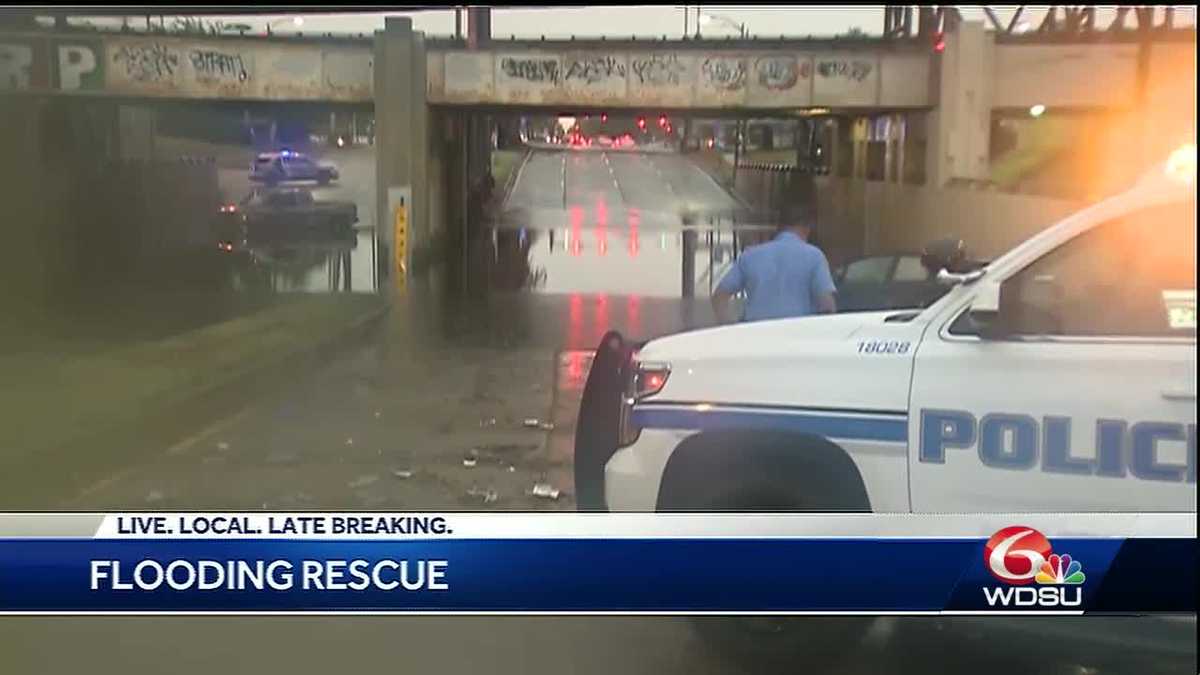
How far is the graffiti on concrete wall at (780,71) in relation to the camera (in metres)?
3.00

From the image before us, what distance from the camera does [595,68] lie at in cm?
303

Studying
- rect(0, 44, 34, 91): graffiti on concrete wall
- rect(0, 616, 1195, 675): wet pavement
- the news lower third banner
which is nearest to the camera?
rect(0, 44, 34, 91): graffiti on concrete wall

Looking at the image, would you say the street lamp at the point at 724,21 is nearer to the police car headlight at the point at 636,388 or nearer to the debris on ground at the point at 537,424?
the police car headlight at the point at 636,388

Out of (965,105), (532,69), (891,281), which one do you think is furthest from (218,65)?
(965,105)

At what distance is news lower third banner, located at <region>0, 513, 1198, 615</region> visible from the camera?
303 centimetres

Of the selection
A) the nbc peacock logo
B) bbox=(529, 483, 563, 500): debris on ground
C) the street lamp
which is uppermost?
the street lamp

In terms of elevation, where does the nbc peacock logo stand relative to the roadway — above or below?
below

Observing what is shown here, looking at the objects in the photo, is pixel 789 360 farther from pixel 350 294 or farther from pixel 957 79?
pixel 350 294


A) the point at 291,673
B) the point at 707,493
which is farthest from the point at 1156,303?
the point at 291,673

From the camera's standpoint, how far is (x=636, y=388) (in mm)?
3273

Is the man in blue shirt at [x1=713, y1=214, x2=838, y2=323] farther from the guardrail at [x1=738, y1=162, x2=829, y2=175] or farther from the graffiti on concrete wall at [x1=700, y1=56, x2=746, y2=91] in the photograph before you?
the graffiti on concrete wall at [x1=700, y1=56, x2=746, y2=91]

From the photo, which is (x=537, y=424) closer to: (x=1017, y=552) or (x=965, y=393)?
(x=965, y=393)

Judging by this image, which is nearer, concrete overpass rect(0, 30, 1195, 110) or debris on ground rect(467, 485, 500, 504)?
concrete overpass rect(0, 30, 1195, 110)

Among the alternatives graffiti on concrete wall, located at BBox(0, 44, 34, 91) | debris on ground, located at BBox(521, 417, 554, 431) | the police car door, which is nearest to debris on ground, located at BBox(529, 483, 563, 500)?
debris on ground, located at BBox(521, 417, 554, 431)
